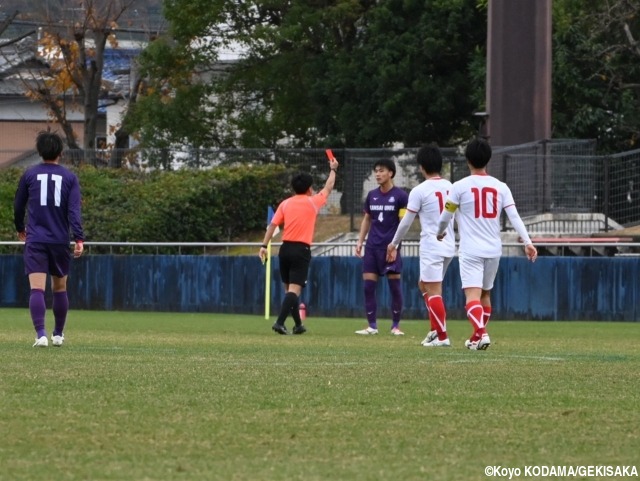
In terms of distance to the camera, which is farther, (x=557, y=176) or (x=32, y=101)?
(x=32, y=101)

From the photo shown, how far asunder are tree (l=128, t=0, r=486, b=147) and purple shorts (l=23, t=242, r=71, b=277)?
29.6 m

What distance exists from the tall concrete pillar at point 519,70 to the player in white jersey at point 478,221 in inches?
828

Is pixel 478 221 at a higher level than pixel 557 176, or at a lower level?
lower

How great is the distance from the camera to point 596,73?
3988cm

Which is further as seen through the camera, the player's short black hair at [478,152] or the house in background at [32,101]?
the house in background at [32,101]

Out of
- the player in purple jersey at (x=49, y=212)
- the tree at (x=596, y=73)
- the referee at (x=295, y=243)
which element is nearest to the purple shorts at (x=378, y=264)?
the referee at (x=295, y=243)

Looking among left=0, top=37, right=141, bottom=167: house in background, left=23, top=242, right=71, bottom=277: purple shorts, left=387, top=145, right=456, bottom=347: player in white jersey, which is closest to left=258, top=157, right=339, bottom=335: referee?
left=387, top=145, right=456, bottom=347: player in white jersey

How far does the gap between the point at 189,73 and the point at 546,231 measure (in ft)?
67.6

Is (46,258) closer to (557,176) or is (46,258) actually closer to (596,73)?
(557,176)

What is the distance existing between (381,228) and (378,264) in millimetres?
460

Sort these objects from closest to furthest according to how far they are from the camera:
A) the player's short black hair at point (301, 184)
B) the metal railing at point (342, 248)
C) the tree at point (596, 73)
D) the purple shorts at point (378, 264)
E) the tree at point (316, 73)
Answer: the player's short black hair at point (301, 184), the purple shorts at point (378, 264), the metal railing at point (342, 248), the tree at point (596, 73), the tree at point (316, 73)

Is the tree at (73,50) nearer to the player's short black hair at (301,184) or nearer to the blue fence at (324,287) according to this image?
the blue fence at (324,287)

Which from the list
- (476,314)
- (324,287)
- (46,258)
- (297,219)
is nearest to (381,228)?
(297,219)

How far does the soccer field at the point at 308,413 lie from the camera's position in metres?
6.16
